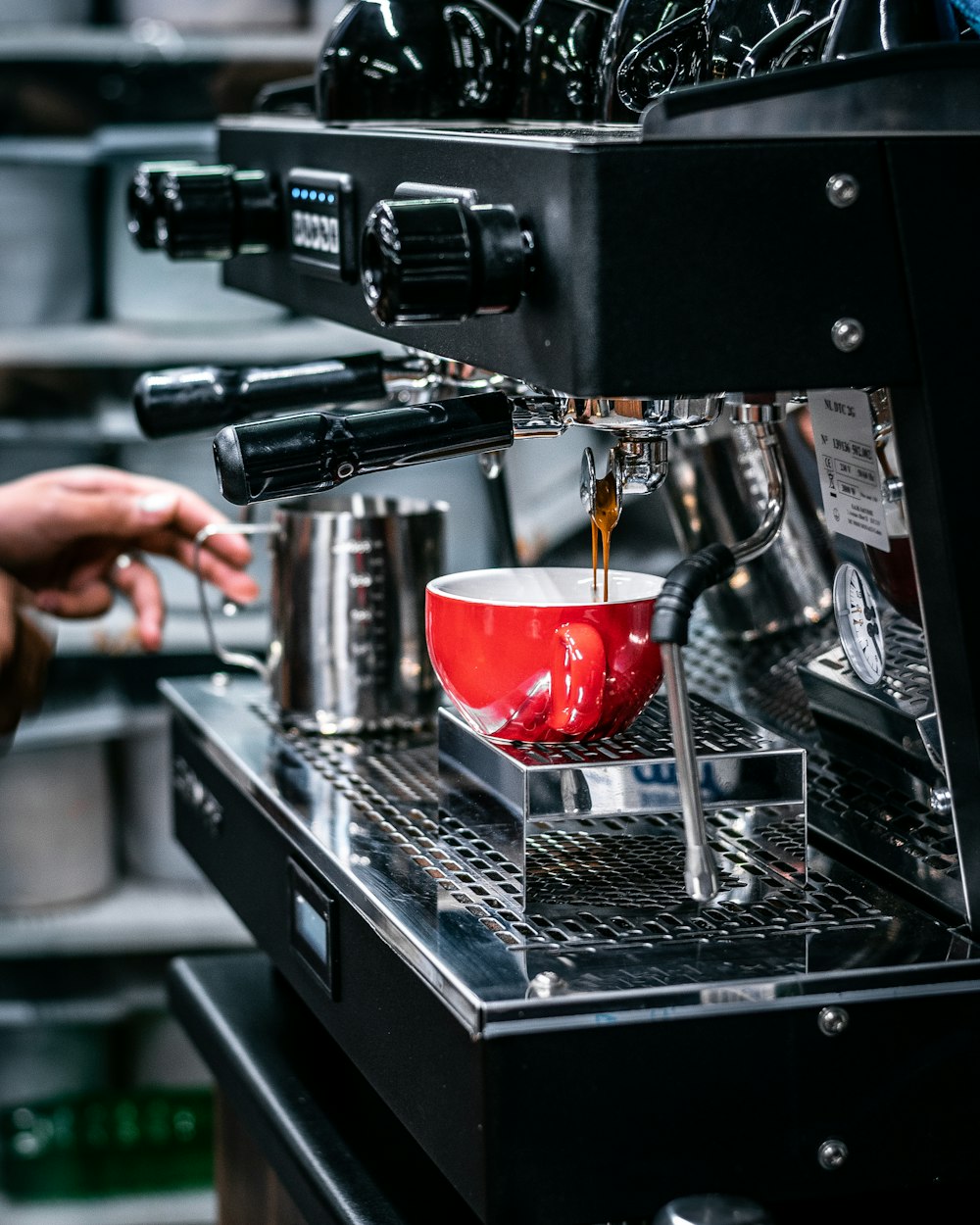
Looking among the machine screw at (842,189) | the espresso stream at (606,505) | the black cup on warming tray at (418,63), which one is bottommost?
the espresso stream at (606,505)

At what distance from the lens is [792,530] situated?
118 centimetres

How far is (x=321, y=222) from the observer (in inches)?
40.5

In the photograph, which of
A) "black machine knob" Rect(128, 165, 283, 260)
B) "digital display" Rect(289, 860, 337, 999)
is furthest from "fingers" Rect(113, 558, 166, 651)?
"digital display" Rect(289, 860, 337, 999)

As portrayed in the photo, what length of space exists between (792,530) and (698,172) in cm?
55

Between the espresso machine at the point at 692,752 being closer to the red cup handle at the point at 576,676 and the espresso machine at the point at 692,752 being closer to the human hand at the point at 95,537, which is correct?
the red cup handle at the point at 576,676

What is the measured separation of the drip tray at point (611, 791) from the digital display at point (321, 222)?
0.94 ft

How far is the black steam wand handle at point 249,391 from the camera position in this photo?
1.09 metres

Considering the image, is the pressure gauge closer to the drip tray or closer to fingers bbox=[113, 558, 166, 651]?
the drip tray

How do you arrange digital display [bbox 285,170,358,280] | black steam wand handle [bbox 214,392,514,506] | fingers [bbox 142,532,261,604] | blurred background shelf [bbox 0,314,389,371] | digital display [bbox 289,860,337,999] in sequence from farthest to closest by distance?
blurred background shelf [bbox 0,314,389,371], fingers [bbox 142,532,261,604], digital display [bbox 285,170,358,280], digital display [bbox 289,860,337,999], black steam wand handle [bbox 214,392,514,506]

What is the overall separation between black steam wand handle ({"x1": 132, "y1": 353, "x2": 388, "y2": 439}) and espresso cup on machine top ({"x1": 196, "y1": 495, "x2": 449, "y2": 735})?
0.31 feet

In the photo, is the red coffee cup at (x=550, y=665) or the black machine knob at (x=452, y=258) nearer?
the black machine knob at (x=452, y=258)

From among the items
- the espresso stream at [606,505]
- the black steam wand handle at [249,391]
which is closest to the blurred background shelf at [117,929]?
the black steam wand handle at [249,391]

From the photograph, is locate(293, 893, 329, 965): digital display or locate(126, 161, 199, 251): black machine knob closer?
locate(293, 893, 329, 965): digital display

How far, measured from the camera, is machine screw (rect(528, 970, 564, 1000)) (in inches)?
27.3
